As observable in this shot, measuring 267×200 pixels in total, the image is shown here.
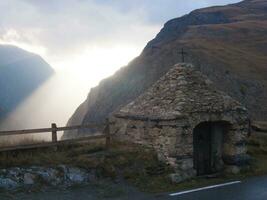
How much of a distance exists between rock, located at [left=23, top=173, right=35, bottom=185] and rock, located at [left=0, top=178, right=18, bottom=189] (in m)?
0.28

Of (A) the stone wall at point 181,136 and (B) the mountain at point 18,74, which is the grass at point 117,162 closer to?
(A) the stone wall at point 181,136

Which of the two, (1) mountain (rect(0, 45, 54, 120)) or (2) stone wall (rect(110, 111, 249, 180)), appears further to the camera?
(1) mountain (rect(0, 45, 54, 120))

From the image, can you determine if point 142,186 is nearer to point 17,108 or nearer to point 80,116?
point 80,116

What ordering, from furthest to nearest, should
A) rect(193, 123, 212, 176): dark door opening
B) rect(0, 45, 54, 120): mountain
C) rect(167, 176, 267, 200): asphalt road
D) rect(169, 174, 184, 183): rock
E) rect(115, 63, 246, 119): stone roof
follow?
1. rect(0, 45, 54, 120): mountain
2. rect(193, 123, 212, 176): dark door opening
3. rect(115, 63, 246, 119): stone roof
4. rect(169, 174, 184, 183): rock
5. rect(167, 176, 267, 200): asphalt road

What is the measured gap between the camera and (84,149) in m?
15.5

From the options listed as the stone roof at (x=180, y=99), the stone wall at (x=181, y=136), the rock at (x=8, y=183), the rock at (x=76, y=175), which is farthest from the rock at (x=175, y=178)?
the rock at (x=8, y=183)

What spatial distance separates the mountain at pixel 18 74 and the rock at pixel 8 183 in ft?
253

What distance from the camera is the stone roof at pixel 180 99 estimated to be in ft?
51.0

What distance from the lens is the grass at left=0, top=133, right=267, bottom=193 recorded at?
1364 centimetres

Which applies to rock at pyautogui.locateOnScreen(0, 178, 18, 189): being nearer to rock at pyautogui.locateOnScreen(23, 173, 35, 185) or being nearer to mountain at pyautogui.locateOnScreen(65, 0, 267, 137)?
rock at pyautogui.locateOnScreen(23, 173, 35, 185)

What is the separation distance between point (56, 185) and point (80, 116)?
70.9 meters

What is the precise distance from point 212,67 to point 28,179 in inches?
1879

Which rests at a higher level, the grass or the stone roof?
the stone roof

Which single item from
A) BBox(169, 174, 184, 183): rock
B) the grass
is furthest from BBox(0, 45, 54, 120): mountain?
BBox(169, 174, 184, 183): rock
